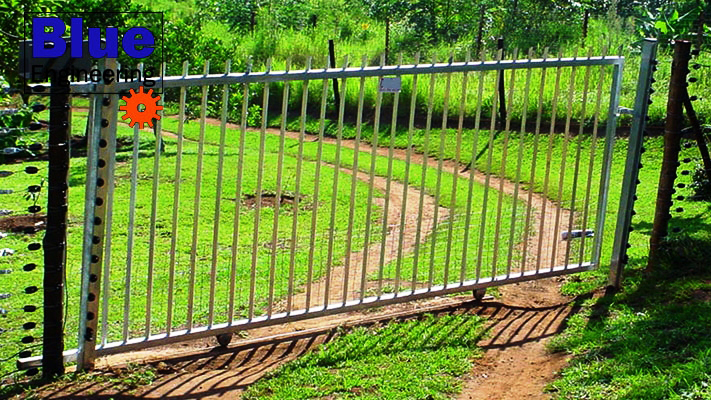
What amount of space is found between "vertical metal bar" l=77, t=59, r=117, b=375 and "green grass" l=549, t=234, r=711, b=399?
2767 millimetres

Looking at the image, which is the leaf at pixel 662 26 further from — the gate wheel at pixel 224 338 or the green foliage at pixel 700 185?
the gate wheel at pixel 224 338

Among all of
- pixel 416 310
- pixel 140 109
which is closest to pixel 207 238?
pixel 416 310

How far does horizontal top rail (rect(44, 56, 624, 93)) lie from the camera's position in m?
5.68

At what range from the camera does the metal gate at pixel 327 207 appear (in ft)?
19.8

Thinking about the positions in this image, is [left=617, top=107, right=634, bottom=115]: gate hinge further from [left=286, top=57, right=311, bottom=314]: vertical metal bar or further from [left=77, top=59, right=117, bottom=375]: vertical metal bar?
[left=77, top=59, right=117, bottom=375]: vertical metal bar

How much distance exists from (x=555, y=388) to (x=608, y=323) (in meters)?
1.17

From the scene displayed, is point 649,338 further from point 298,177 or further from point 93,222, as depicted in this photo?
point 93,222

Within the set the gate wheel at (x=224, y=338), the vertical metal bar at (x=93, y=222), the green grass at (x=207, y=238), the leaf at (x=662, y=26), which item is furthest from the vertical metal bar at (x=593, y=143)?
the leaf at (x=662, y=26)

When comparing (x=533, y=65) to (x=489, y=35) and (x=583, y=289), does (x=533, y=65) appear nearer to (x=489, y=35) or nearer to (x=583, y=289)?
(x=583, y=289)

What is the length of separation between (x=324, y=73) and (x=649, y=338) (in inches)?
104

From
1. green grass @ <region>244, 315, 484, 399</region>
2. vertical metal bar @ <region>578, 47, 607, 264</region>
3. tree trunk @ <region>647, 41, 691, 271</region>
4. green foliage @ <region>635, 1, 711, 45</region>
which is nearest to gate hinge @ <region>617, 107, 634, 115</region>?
vertical metal bar @ <region>578, 47, 607, 264</region>

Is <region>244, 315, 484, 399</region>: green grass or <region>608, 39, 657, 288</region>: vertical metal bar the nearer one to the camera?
<region>244, 315, 484, 399</region>: green grass

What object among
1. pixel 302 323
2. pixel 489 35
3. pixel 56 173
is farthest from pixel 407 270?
pixel 489 35

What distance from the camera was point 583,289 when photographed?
790cm
